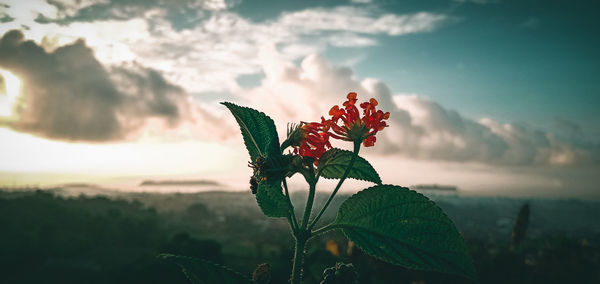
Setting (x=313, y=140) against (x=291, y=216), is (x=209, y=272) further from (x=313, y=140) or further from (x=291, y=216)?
(x=313, y=140)

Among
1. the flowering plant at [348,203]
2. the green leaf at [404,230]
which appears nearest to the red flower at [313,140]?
the flowering plant at [348,203]

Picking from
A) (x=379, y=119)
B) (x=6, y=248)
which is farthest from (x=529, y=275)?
(x=6, y=248)

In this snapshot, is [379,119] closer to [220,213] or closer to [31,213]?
[31,213]

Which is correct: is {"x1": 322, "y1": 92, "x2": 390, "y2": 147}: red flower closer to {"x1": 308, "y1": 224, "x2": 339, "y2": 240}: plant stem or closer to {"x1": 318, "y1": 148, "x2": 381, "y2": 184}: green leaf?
{"x1": 318, "y1": 148, "x2": 381, "y2": 184}: green leaf

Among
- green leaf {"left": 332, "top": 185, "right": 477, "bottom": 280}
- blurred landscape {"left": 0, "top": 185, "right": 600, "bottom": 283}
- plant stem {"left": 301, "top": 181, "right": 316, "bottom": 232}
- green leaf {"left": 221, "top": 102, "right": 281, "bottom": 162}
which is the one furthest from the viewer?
blurred landscape {"left": 0, "top": 185, "right": 600, "bottom": 283}

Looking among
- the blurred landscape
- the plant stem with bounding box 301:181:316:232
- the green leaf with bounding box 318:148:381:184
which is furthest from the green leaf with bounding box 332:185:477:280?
the blurred landscape

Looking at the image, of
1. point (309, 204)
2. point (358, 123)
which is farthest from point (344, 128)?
point (309, 204)
